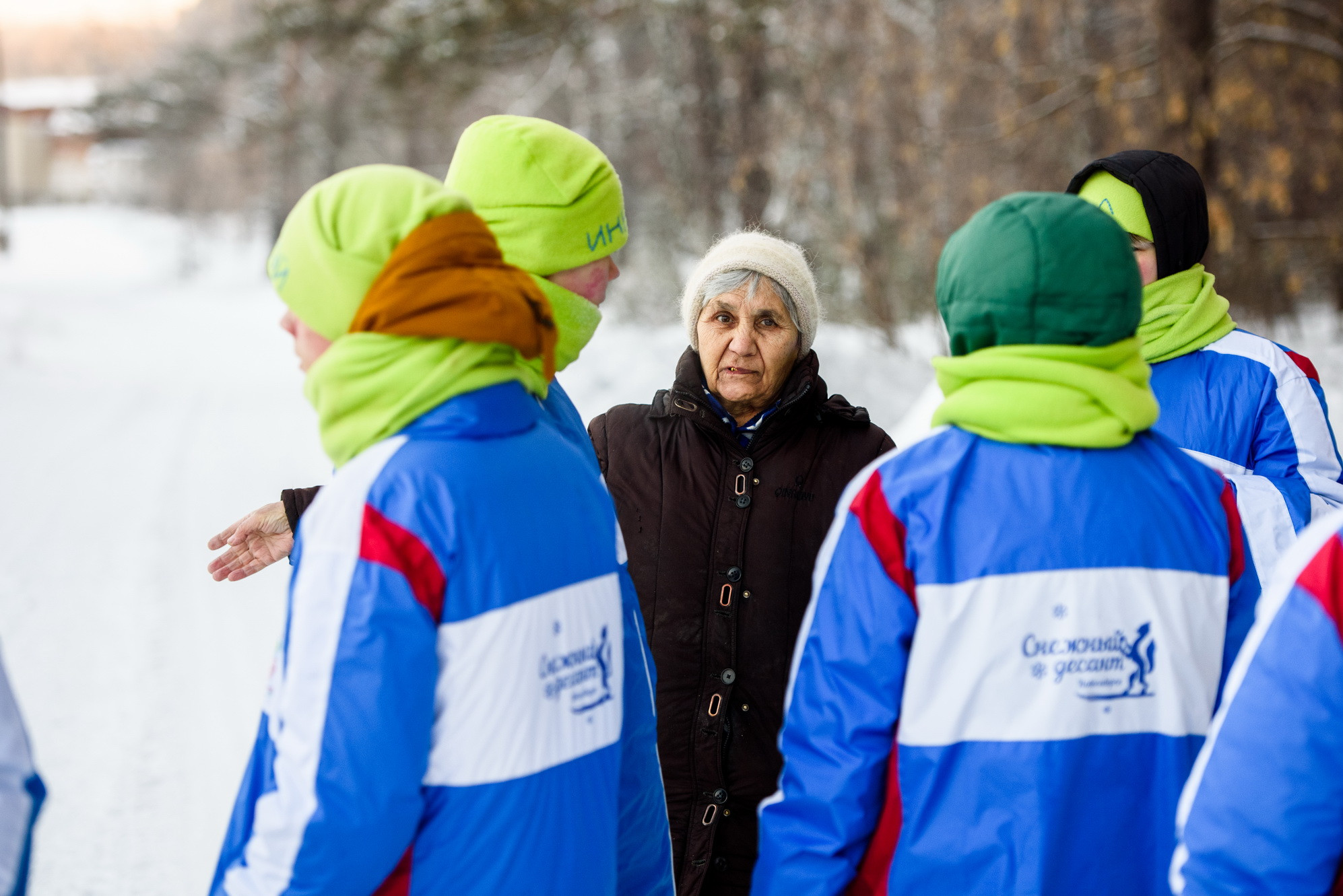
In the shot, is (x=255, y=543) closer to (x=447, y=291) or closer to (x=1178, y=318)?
(x=447, y=291)

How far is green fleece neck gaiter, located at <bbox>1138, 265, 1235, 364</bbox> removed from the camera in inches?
106

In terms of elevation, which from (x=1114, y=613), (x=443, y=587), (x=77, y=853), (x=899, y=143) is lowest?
(x=77, y=853)

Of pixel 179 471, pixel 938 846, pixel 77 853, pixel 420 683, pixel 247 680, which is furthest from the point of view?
pixel 179 471

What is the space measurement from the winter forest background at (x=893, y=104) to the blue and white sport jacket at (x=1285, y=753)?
6856 mm

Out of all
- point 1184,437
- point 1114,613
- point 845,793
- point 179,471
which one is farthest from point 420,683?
point 179,471

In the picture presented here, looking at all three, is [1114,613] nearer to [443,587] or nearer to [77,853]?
[443,587]

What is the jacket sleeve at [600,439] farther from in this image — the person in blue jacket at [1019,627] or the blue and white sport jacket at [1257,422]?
the blue and white sport jacket at [1257,422]

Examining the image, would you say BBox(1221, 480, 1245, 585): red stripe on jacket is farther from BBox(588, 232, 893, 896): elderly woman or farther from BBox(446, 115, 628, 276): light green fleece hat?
BBox(446, 115, 628, 276): light green fleece hat

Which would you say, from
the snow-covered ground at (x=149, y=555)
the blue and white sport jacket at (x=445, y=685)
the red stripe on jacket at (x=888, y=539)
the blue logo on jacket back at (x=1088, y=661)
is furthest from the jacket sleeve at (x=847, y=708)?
the snow-covered ground at (x=149, y=555)

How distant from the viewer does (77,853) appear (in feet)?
12.8

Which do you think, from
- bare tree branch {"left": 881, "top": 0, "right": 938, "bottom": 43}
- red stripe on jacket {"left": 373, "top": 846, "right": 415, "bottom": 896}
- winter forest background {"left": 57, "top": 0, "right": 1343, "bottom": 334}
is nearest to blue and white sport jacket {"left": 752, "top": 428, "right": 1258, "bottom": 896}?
red stripe on jacket {"left": 373, "top": 846, "right": 415, "bottom": 896}

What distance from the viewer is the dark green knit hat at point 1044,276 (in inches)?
66.1

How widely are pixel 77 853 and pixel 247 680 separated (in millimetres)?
1480

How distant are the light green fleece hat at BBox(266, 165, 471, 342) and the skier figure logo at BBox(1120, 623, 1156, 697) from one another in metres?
1.17
